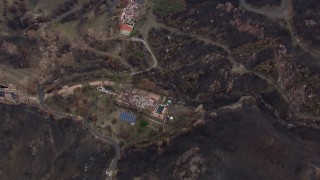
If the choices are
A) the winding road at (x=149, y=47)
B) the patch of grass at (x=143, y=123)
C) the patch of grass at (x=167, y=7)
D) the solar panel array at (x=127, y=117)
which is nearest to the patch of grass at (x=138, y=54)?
the winding road at (x=149, y=47)

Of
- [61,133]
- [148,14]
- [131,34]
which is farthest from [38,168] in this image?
[148,14]

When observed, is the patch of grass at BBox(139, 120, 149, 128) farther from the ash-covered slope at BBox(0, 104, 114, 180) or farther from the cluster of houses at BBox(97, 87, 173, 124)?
the ash-covered slope at BBox(0, 104, 114, 180)

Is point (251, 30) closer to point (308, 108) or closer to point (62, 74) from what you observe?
point (308, 108)

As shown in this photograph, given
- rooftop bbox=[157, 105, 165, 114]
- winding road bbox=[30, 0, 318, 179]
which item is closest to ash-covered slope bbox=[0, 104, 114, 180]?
winding road bbox=[30, 0, 318, 179]

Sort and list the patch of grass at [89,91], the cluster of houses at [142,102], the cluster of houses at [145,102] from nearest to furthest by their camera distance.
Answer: the cluster of houses at [142,102] < the cluster of houses at [145,102] < the patch of grass at [89,91]

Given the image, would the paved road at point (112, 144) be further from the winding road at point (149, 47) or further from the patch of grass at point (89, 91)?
the patch of grass at point (89, 91)

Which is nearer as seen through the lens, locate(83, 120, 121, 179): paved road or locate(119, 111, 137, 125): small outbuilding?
locate(83, 120, 121, 179): paved road
